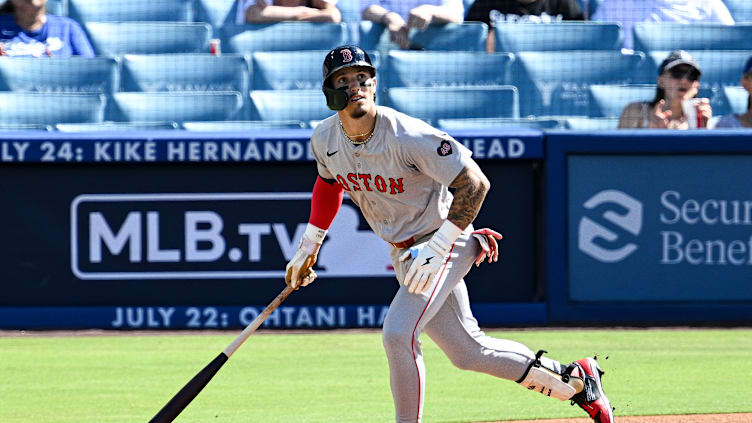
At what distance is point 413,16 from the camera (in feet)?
31.7

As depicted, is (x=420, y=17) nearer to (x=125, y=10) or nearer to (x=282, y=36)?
(x=282, y=36)

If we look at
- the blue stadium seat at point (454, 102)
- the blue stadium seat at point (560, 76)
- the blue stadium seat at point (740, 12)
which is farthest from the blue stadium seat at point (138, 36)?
the blue stadium seat at point (740, 12)

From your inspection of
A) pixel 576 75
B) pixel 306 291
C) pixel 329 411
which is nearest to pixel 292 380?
pixel 329 411

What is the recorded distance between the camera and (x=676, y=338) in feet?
25.4

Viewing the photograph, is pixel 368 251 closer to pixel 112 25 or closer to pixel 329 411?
pixel 329 411

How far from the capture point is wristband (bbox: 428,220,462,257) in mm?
4324

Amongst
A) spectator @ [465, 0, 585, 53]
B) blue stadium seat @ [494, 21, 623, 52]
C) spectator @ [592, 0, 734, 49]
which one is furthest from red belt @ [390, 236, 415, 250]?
spectator @ [592, 0, 734, 49]

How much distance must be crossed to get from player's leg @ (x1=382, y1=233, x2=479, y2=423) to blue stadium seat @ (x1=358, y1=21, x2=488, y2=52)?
18.3 feet

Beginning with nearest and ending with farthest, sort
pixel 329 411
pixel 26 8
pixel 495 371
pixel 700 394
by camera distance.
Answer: pixel 495 371 → pixel 329 411 → pixel 700 394 → pixel 26 8

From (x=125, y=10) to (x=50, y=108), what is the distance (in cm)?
140

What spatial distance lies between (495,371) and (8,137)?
4594mm

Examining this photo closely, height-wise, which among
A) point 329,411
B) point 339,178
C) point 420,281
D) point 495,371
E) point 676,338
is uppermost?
point 339,178

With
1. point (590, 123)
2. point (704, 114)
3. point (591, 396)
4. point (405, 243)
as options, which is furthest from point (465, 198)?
point (590, 123)

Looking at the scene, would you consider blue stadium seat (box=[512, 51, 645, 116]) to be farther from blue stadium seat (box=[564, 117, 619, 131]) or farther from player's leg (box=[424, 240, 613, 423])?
player's leg (box=[424, 240, 613, 423])
